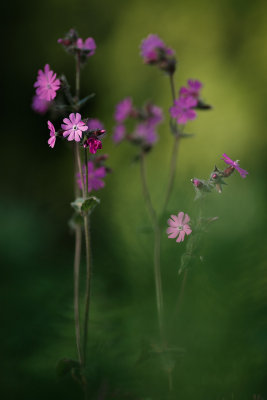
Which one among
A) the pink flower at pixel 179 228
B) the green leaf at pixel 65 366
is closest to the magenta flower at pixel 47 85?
the pink flower at pixel 179 228

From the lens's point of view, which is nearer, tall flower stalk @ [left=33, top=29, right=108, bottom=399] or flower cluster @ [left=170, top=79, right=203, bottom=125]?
tall flower stalk @ [left=33, top=29, right=108, bottom=399]

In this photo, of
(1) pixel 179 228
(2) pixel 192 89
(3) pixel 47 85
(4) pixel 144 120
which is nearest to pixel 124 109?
(4) pixel 144 120

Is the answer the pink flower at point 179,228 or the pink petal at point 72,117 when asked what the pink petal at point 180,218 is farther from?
the pink petal at point 72,117

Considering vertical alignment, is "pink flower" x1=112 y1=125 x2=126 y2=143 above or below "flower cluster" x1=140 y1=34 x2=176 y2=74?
below

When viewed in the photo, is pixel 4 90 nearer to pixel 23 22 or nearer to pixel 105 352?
pixel 23 22

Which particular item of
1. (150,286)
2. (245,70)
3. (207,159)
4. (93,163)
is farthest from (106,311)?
(245,70)

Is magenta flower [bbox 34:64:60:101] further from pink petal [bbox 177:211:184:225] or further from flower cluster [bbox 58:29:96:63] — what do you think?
pink petal [bbox 177:211:184:225]

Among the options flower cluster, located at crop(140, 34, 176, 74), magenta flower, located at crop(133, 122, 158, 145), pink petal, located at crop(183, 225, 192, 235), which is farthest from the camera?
magenta flower, located at crop(133, 122, 158, 145)

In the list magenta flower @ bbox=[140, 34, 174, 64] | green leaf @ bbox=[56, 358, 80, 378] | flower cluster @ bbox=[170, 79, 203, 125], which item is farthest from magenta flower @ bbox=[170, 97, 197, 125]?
green leaf @ bbox=[56, 358, 80, 378]
